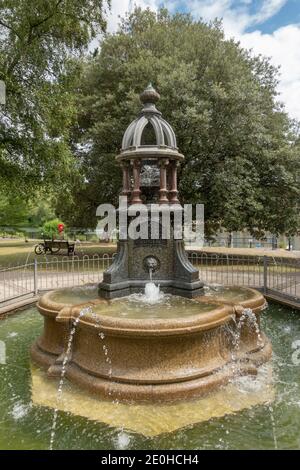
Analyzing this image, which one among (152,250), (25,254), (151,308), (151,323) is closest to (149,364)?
(151,323)

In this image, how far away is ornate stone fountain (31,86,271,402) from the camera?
480cm

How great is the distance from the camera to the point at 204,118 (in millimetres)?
16297

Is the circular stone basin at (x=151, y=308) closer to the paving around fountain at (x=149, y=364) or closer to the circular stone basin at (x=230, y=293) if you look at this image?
the paving around fountain at (x=149, y=364)

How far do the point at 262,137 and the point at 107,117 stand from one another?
796 cm

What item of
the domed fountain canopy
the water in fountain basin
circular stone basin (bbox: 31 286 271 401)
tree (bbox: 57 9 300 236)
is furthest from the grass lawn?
circular stone basin (bbox: 31 286 271 401)

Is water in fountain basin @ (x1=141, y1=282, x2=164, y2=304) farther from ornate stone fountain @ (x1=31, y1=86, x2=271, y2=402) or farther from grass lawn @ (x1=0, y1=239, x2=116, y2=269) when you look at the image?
grass lawn @ (x1=0, y1=239, x2=116, y2=269)

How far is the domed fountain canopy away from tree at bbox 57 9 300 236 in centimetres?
942

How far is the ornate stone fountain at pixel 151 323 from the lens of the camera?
480cm

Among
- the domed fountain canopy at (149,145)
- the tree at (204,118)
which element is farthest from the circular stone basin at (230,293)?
the tree at (204,118)

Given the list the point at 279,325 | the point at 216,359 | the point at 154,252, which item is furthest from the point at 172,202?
Result: the point at 279,325

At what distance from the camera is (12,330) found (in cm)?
785

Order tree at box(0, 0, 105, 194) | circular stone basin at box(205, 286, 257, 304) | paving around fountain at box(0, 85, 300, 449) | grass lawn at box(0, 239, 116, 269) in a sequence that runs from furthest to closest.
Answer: grass lawn at box(0, 239, 116, 269) < tree at box(0, 0, 105, 194) < circular stone basin at box(205, 286, 257, 304) < paving around fountain at box(0, 85, 300, 449)

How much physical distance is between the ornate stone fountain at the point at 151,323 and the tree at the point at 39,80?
8671 millimetres

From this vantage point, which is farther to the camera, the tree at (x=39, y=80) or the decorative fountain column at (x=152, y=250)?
the tree at (x=39, y=80)
